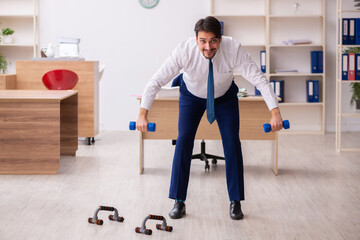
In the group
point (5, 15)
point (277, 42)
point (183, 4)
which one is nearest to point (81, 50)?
point (5, 15)

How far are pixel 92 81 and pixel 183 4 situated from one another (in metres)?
1.90

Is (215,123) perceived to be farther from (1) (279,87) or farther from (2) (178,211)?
(1) (279,87)

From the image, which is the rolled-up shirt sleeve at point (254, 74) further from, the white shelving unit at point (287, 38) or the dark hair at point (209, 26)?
the white shelving unit at point (287, 38)

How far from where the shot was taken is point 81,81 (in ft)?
19.6

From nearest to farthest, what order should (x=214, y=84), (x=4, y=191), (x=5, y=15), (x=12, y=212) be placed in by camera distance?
(x=214, y=84)
(x=12, y=212)
(x=4, y=191)
(x=5, y=15)

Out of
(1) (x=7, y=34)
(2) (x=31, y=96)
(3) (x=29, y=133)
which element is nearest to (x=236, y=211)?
(3) (x=29, y=133)

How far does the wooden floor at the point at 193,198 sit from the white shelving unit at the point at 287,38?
170 cm

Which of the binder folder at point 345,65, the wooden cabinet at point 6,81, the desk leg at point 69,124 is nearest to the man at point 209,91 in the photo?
the desk leg at point 69,124

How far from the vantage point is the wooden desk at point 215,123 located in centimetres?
455

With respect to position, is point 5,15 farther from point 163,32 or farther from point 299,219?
point 299,219

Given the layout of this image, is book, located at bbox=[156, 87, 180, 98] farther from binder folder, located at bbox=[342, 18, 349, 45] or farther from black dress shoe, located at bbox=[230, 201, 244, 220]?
binder folder, located at bbox=[342, 18, 349, 45]

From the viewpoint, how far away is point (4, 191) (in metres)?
3.88

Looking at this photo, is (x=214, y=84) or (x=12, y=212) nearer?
(x=214, y=84)

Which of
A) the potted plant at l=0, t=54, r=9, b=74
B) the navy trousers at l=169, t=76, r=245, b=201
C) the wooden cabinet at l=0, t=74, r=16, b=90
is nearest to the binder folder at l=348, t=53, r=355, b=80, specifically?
the navy trousers at l=169, t=76, r=245, b=201
